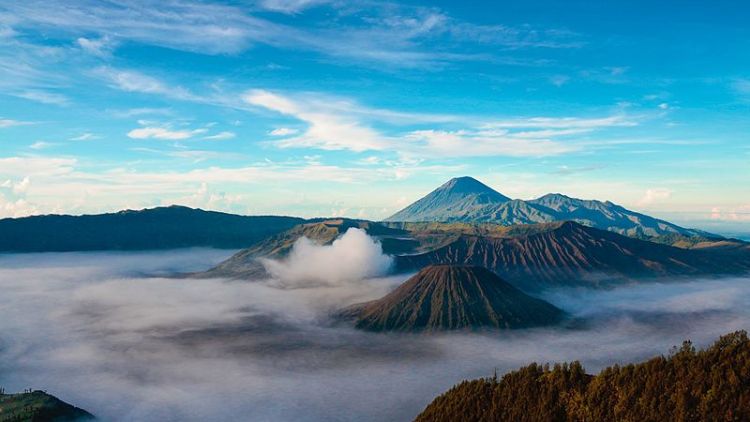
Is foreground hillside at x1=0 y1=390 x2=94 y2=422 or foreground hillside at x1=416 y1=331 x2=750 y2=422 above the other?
foreground hillside at x1=416 y1=331 x2=750 y2=422

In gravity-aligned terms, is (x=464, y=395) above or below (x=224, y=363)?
above

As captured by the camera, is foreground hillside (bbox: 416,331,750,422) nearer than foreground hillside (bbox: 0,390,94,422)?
Yes

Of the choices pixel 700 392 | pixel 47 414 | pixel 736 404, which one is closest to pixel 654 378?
pixel 700 392

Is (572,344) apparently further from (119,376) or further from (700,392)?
(119,376)

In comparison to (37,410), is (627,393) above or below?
above

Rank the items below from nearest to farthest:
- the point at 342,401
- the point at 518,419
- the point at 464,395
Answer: the point at 518,419 → the point at 464,395 → the point at 342,401

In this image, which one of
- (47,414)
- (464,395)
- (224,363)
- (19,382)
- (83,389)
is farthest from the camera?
(224,363)
